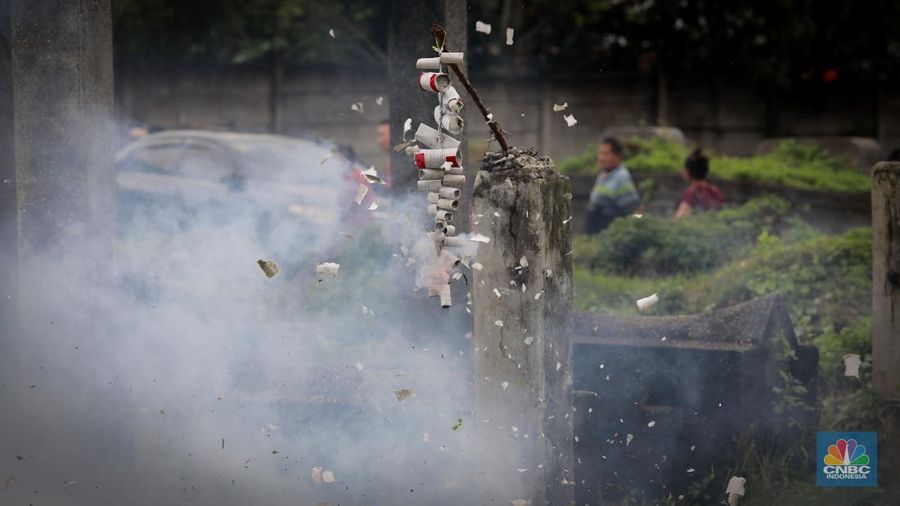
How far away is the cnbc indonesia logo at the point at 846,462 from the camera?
6.00 metres

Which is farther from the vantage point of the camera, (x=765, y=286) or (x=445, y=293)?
(x=765, y=286)

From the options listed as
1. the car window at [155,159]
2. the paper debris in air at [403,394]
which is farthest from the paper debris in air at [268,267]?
the car window at [155,159]

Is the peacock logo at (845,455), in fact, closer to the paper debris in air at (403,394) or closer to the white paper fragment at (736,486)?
the white paper fragment at (736,486)

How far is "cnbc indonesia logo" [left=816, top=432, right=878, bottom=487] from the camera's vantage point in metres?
6.00

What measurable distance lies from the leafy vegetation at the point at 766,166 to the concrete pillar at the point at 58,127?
9701mm

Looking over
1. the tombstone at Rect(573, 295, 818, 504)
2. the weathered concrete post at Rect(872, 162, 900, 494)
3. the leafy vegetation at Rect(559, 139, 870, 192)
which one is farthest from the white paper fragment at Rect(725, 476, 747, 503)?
the leafy vegetation at Rect(559, 139, 870, 192)

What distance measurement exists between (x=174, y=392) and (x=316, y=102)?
1378cm

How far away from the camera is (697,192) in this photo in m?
12.3

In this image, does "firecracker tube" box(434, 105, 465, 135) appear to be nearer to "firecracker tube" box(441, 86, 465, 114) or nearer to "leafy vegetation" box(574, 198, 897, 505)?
"firecracker tube" box(441, 86, 465, 114)

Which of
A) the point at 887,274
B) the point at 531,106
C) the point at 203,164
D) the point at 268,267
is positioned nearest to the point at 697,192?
the point at 203,164

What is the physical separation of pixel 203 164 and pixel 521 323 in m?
7.19

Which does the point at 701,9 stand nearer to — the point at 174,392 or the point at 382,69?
the point at 382,69

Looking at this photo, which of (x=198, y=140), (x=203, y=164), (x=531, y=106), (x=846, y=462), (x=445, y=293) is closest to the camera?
(x=445, y=293)

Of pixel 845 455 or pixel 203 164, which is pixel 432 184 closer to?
pixel 845 455
